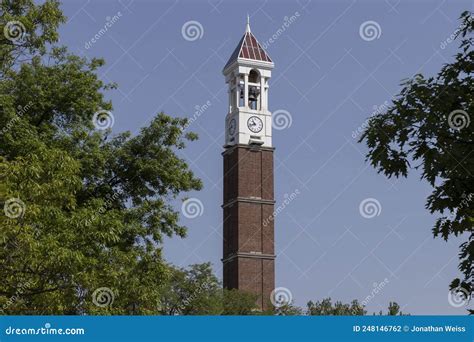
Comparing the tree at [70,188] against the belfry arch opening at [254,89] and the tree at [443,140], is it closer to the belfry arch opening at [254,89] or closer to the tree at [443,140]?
the tree at [443,140]

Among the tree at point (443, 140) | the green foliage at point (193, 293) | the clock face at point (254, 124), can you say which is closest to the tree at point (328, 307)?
the green foliage at point (193, 293)

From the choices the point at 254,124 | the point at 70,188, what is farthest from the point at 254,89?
the point at 70,188

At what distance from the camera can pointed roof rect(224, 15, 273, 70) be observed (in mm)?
101062

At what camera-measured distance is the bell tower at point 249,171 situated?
97.4m

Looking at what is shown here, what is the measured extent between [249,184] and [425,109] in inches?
3398

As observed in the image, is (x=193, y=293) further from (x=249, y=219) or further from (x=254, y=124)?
(x=254, y=124)

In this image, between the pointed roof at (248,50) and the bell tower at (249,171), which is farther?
the pointed roof at (248,50)

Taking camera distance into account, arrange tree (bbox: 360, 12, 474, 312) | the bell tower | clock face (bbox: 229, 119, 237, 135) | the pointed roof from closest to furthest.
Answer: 1. tree (bbox: 360, 12, 474, 312)
2. the bell tower
3. the pointed roof
4. clock face (bbox: 229, 119, 237, 135)

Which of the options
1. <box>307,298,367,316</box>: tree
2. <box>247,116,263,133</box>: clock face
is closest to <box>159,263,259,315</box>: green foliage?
<box>307,298,367,316</box>: tree

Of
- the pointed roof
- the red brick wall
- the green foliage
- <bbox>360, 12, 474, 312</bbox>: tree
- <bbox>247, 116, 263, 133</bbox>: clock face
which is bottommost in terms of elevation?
<bbox>360, 12, 474, 312</bbox>: tree

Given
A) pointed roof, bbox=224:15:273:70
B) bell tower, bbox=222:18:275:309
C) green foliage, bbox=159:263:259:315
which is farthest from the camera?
pointed roof, bbox=224:15:273:70

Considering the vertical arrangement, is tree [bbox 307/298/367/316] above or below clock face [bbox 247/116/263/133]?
below

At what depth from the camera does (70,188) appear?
2033 cm

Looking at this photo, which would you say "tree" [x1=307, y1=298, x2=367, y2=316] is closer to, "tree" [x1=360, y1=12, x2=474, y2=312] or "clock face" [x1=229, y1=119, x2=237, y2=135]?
"clock face" [x1=229, y1=119, x2=237, y2=135]
